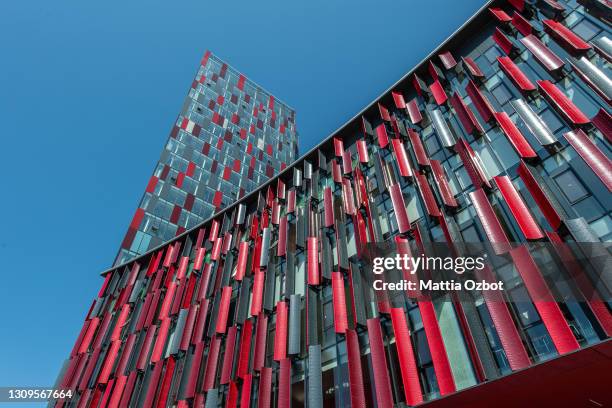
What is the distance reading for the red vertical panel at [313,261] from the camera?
931 inches

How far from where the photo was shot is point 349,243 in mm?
24656

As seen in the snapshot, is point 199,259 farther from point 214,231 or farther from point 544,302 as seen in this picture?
point 544,302

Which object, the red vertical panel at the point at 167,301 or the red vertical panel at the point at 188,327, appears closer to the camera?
the red vertical panel at the point at 188,327

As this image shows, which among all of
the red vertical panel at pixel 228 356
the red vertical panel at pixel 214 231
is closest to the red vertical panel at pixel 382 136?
the red vertical panel at pixel 228 356

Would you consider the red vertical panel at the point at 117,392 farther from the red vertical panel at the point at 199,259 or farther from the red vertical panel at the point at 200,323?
the red vertical panel at the point at 199,259

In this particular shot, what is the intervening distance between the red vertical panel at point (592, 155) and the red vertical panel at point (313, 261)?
14965mm

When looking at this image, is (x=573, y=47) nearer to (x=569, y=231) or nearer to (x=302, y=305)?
(x=569, y=231)

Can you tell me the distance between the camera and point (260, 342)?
76.4 feet

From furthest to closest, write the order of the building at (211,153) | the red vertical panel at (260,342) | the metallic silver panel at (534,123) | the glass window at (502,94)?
the building at (211,153)
the glass window at (502,94)
the red vertical panel at (260,342)
the metallic silver panel at (534,123)

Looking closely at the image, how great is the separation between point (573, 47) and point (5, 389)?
141ft

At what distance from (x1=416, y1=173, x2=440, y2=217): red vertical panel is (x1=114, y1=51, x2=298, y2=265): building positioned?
107ft

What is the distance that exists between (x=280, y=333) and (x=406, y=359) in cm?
862

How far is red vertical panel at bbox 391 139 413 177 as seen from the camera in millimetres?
23844

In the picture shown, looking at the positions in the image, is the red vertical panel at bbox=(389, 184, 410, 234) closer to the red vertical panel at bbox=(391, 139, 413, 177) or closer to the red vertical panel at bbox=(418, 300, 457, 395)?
the red vertical panel at bbox=(391, 139, 413, 177)
